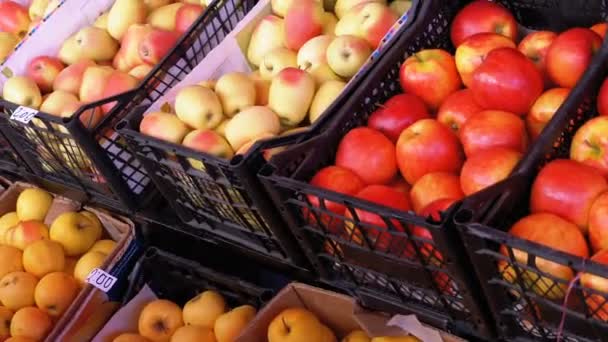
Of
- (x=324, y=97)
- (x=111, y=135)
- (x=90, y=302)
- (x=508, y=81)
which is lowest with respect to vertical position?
(x=90, y=302)

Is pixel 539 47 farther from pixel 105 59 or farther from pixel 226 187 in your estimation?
pixel 105 59

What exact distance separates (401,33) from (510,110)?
301 mm

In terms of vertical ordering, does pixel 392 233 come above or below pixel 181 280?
above

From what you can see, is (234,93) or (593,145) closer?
(593,145)

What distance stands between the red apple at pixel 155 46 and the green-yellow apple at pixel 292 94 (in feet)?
1.39

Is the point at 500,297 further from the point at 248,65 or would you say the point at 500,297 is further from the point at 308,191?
the point at 248,65

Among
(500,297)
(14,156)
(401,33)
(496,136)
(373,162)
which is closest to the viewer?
(500,297)

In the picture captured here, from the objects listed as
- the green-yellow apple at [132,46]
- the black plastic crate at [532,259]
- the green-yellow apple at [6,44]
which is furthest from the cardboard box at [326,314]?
the green-yellow apple at [6,44]

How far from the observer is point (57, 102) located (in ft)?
5.91

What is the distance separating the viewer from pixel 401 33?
141cm

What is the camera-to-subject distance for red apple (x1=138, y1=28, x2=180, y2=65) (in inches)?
70.3

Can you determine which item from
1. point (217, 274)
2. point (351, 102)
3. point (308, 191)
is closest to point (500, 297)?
point (308, 191)

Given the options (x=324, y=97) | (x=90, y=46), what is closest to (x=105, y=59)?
(x=90, y=46)

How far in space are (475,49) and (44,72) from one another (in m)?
1.19
